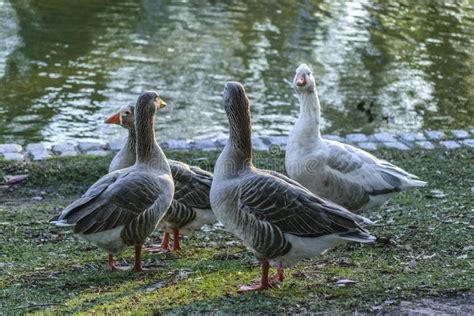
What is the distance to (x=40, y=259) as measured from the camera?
23.3 ft

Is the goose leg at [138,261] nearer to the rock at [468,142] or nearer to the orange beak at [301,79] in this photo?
the orange beak at [301,79]

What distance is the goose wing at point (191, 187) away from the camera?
7.48 meters

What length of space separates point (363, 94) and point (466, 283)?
10621 millimetres

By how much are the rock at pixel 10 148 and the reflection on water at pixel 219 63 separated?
992 millimetres

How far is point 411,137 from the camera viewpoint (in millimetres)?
12812

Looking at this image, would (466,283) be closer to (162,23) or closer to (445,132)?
(445,132)

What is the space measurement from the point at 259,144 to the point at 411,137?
258 cm

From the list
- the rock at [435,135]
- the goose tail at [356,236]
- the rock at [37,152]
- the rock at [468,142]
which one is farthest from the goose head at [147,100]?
the rock at [435,135]

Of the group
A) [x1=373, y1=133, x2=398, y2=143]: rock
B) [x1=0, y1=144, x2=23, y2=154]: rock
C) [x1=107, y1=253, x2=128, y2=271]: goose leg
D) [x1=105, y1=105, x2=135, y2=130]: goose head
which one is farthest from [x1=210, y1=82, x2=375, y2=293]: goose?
[x1=373, y1=133, x2=398, y2=143]: rock

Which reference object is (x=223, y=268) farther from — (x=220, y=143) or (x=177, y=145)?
(x=220, y=143)

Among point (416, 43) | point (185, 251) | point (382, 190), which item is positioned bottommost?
point (416, 43)

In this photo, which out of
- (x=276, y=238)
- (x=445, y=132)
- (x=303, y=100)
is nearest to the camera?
(x=276, y=238)

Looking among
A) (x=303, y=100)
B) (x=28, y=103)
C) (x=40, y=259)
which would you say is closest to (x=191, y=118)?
(x=28, y=103)

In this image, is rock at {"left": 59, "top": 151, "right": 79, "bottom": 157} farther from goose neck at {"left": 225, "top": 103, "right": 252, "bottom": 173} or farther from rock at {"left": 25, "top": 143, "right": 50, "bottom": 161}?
goose neck at {"left": 225, "top": 103, "right": 252, "bottom": 173}
